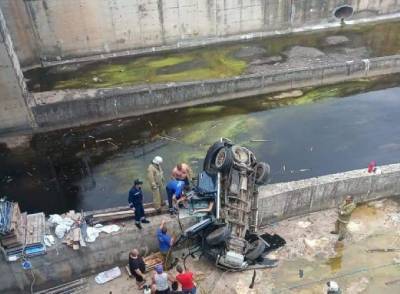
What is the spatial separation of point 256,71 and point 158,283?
43.9ft

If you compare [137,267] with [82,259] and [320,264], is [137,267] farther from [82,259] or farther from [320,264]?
[320,264]

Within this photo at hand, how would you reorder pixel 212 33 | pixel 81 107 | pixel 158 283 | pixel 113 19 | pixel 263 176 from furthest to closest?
pixel 212 33
pixel 113 19
pixel 81 107
pixel 263 176
pixel 158 283

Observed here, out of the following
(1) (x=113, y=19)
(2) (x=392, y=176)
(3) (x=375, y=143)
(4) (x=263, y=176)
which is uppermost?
(1) (x=113, y=19)

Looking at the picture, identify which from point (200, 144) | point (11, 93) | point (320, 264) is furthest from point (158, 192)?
point (11, 93)

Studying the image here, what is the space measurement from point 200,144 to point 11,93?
732 centimetres

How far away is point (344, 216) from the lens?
9.06 m

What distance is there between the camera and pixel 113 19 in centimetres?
2058

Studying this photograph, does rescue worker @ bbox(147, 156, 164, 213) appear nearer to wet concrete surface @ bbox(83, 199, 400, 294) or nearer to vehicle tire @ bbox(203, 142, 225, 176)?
vehicle tire @ bbox(203, 142, 225, 176)

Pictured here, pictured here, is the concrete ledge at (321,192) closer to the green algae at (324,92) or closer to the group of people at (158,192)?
the group of people at (158,192)

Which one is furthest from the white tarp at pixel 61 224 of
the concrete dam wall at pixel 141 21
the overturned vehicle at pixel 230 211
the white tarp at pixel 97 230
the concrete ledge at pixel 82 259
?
the concrete dam wall at pixel 141 21

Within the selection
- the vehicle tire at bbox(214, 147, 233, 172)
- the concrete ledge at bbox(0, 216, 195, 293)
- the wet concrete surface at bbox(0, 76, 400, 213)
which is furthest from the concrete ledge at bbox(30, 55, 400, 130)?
the concrete ledge at bbox(0, 216, 195, 293)

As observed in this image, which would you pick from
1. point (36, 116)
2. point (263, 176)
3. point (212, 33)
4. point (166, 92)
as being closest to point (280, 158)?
point (263, 176)

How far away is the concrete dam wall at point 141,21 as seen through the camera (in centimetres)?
1956

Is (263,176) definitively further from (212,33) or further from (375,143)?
(212,33)
